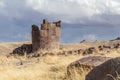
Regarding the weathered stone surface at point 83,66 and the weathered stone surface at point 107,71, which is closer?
the weathered stone surface at point 107,71

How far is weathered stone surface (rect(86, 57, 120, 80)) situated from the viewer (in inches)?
348

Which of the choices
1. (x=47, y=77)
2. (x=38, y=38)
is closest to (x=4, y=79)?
(x=47, y=77)

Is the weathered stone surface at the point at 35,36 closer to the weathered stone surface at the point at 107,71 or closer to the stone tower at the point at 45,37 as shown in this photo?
the stone tower at the point at 45,37

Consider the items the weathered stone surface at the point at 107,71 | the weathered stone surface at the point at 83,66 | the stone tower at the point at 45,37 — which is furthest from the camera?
the stone tower at the point at 45,37

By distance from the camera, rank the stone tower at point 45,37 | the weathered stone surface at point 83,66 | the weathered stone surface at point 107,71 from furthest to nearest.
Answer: the stone tower at point 45,37 → the weathered stone surface at point 83,66 → the weathered stone surface at point 107,71

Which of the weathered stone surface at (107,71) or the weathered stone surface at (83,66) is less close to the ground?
the weathered stone surface at (107,71)

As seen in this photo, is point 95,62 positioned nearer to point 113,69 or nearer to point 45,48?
point 113,69

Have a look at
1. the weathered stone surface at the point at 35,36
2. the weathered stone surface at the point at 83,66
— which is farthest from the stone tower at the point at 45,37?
the weathered stone surface at the point at 83,66

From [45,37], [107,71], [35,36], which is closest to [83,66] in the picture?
[107,71]

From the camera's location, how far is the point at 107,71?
30.9 ft

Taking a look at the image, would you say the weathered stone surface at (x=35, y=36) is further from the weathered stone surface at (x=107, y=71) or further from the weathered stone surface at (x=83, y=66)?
the weathered stone surface at (x=107, y=71)

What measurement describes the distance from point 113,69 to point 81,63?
5294mm

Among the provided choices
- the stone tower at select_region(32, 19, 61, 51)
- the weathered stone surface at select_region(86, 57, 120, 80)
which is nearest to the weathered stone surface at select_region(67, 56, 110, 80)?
the weathered stone surface at select_region(86, 57, 120, 80)

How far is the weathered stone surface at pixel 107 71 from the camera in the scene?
8852 millimetres
